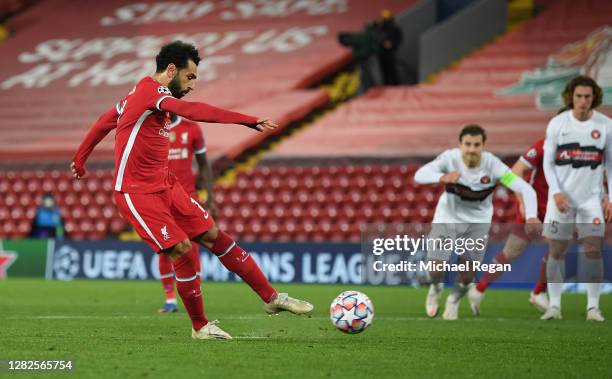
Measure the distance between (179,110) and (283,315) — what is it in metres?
3.74

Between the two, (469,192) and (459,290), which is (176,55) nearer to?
(469,192)

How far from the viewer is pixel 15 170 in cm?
2289

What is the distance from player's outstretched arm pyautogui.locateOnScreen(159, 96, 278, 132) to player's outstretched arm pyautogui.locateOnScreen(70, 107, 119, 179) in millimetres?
775

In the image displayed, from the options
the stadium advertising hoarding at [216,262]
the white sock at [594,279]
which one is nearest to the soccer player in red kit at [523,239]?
the white sock at [594,279]

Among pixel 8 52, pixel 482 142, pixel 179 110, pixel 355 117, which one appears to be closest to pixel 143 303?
pixel 482 142

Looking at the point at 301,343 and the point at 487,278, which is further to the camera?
the point at 487,278

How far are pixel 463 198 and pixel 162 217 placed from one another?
145 inches

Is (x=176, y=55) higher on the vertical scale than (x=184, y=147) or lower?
higher

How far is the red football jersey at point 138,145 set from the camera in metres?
7.21

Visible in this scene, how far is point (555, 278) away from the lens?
32.5 ft

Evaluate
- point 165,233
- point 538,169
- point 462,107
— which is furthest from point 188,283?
point 462,107

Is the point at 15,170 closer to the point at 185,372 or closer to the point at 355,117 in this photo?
the point at 355,117

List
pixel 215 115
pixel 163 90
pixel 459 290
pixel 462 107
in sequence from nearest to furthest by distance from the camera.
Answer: pixel 215 115, pixel 163 90, pixel 459 290, pixel 462 107

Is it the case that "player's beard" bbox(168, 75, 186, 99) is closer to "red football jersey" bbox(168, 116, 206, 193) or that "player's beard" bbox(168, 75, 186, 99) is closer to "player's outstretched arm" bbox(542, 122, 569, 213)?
"red football jersey" bbox(168, 116, 206, 193)
